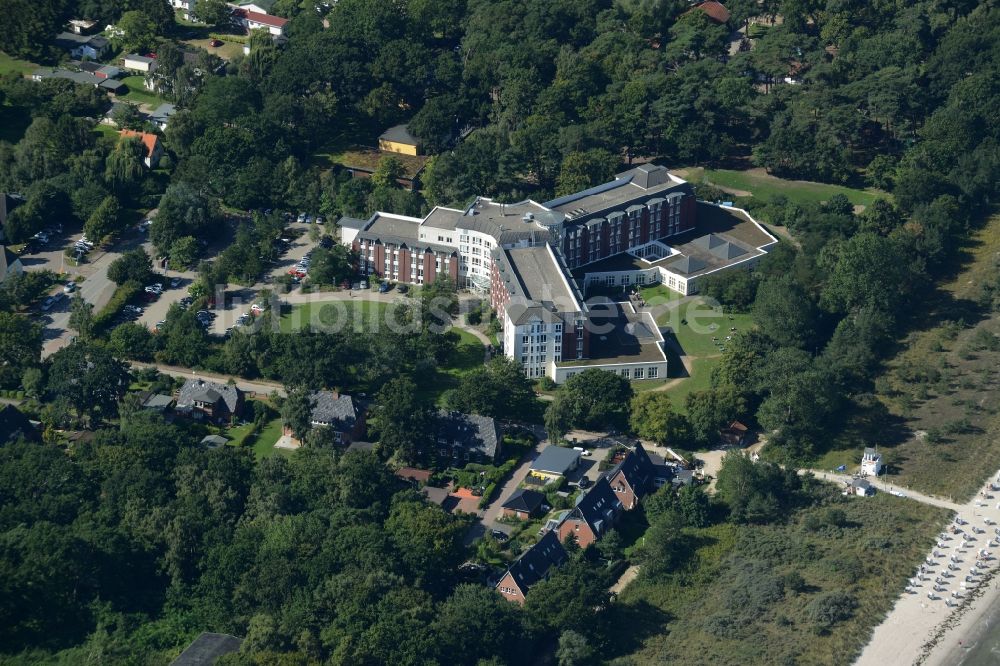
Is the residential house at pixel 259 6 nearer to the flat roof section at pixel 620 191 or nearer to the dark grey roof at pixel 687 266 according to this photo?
the flat roof section at pixel 620 191

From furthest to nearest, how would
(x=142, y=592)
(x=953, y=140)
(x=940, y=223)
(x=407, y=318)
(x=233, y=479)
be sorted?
(x=953, y=140) < (x=940, y=223) < (x=407, y=318) < (x=233, y=479) < (x=142, y=592)

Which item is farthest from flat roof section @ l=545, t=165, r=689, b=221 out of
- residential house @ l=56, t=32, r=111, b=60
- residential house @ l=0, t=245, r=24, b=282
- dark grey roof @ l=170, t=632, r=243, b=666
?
residential house @ l=56, t=32, r=111, b=60

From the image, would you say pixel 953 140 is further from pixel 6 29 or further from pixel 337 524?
pixel 6 29

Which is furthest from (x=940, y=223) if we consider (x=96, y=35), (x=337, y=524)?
(x=96, y=35)

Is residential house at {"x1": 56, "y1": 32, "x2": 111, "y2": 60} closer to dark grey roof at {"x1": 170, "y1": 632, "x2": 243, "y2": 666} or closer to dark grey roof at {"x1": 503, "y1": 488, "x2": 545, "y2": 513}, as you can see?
dark grey roof at {"x1": 503, "y1": 488, "x2": 545, "y2": 513}

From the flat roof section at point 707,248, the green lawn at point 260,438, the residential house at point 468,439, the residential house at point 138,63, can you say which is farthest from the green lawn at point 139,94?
the residential house at point 468,439

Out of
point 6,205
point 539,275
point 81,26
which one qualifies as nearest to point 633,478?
point 539,275
